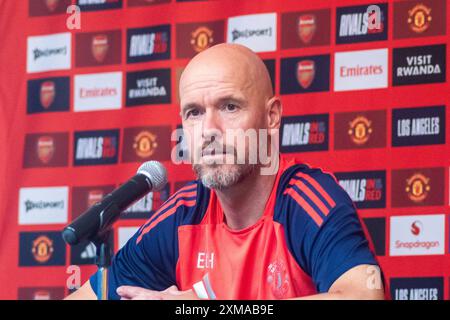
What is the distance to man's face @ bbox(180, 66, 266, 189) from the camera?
6.45 feet

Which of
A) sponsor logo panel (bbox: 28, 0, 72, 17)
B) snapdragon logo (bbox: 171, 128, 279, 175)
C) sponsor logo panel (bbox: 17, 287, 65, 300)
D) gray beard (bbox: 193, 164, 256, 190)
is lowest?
sponsor logo panel (bbox: 17, 287, 65, 300)

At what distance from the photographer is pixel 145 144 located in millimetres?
3344

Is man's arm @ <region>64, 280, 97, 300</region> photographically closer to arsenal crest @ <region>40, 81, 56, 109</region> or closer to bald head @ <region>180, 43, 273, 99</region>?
bald head @ <region>180, 43, 273, 99</region>

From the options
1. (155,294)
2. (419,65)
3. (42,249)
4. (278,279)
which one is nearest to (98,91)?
(42,249)

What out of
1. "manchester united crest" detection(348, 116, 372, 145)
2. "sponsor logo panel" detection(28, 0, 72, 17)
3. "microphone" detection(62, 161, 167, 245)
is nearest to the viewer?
"microphone" detection(62, 161, 167, 245)

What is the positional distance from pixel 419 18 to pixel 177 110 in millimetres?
900

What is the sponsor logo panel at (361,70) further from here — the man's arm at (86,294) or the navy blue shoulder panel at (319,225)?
the man's arm at (86,294)

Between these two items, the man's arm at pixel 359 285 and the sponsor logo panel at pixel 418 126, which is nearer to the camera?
the man's arm at pixel 359 285

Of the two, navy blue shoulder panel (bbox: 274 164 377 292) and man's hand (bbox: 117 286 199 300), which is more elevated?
navy blue shoulder panel (bbox: 274 164 377 292)

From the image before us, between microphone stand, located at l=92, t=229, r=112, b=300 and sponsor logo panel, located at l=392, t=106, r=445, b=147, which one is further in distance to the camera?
sponsor logo panel, located at l=392, t=106, r=445, b=147

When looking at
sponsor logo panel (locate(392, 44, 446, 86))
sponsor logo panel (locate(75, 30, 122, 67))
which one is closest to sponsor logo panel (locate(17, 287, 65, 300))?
sponsor logo panel (locate(75, 30, 122, 67))

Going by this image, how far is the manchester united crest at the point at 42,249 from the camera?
343 cm

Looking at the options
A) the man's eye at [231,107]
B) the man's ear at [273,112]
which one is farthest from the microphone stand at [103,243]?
the man's ear at [273,112]

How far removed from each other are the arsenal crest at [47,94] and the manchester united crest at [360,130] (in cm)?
115
